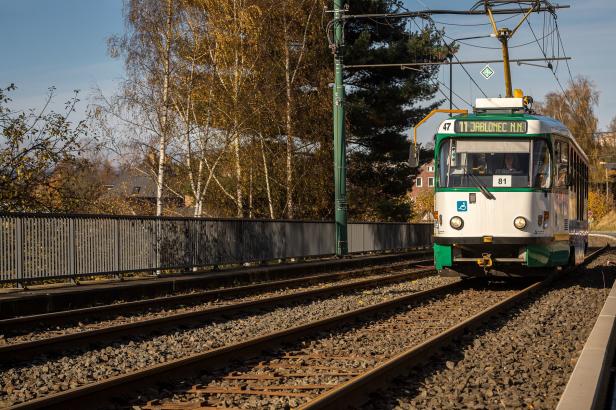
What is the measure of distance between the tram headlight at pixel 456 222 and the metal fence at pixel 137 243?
687cm

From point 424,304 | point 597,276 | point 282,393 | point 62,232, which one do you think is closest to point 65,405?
point 282,393

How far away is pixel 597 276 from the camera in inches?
838

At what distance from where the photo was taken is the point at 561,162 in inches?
656

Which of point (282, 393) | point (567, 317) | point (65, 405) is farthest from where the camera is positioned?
point (567, 317)

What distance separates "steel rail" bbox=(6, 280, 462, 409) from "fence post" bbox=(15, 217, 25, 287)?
6531mm

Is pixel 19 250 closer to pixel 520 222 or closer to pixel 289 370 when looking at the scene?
pixel 289 370

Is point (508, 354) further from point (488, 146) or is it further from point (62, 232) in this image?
point (62, 232)

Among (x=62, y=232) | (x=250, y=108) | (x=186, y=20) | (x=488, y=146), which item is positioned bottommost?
(x=62, y=232)

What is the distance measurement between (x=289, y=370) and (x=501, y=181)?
8923 millimetres

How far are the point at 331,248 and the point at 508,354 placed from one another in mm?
19369

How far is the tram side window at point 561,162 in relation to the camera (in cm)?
1636

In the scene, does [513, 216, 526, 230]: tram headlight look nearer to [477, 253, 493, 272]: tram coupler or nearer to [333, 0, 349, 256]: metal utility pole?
[477, 253, 493, 272]: tram coupler

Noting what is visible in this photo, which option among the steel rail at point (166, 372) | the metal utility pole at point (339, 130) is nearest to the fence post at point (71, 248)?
the steel rail at point (166, 372)

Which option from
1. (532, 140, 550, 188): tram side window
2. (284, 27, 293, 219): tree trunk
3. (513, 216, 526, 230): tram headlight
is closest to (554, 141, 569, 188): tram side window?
(532, 140, 550, 188): tram side window
